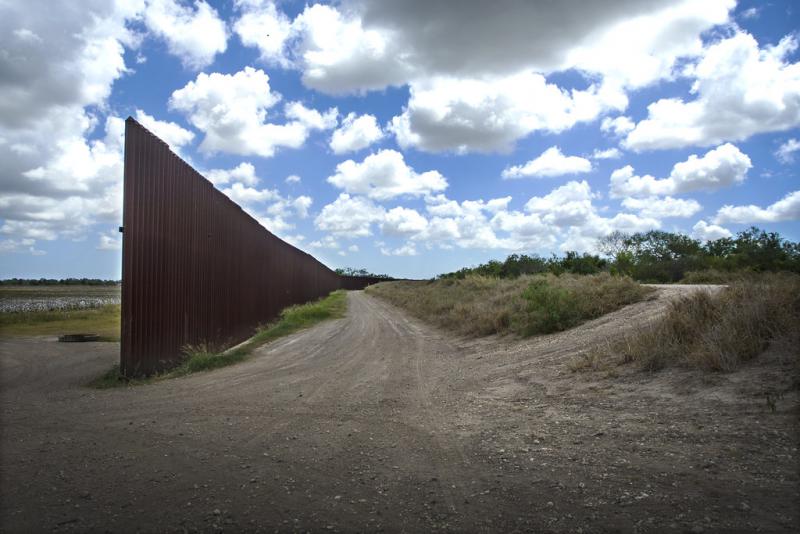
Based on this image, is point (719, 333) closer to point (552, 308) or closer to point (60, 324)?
point (552, 308)

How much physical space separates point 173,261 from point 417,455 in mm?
8208

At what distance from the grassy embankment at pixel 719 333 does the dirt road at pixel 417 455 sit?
9.4 inches

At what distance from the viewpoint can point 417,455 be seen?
4.71m

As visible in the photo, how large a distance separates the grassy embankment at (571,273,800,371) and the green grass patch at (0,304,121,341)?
15120 millimetres

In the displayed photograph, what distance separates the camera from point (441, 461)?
452 cm

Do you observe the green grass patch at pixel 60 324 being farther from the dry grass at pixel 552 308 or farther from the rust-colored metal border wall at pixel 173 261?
the dry grass at pixel 552 308

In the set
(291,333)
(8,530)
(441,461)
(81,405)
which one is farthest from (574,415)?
(291,333)

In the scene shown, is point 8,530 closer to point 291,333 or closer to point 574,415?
point 574,415

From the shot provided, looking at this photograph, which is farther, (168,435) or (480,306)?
(480,306)

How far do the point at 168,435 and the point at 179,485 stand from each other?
1.55 metres

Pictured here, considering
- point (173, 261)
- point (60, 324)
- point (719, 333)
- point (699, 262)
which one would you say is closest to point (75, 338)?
point (173, 261)

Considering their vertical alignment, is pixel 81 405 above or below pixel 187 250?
below

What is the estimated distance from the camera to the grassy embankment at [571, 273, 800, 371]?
5.70m

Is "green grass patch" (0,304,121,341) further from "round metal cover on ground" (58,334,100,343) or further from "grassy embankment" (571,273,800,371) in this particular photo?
"grassy embankment" (571,273,800,371)
